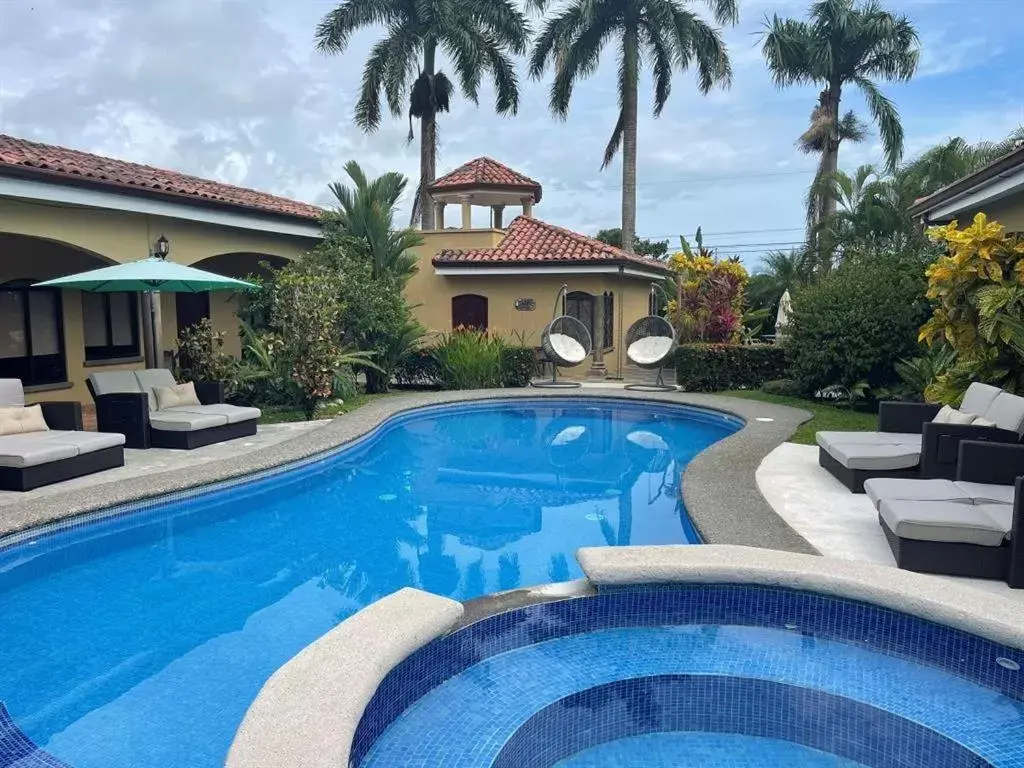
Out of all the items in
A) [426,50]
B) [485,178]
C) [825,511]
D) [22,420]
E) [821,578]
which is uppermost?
[426,50]

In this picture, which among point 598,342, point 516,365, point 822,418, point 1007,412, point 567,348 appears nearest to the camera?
point 1007,412

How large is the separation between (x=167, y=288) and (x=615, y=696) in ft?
32.4

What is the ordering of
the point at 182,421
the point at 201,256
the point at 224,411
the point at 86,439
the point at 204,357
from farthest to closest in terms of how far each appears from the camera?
1. the point at 201,256
2. the point at 204,357
3. the point at 224,411
4. the point at 182,421
5. the point at 86,439

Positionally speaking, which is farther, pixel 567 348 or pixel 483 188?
pixel 483 188

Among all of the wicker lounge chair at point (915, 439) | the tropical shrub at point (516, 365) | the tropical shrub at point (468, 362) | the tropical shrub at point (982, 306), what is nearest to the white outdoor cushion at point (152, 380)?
the tropical shrub at point (468, 362)

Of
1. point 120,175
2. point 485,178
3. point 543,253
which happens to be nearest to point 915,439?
point 120,175

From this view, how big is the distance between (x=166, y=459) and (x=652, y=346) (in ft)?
38.8

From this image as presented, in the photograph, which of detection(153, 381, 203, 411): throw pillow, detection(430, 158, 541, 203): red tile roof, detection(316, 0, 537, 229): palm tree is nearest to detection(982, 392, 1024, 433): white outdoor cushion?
detection(153, 381, 203, 411): throw pillow

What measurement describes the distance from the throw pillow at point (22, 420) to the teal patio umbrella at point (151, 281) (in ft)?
6.57

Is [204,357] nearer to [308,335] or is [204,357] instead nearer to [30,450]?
[308,335]

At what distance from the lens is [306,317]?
12.7m

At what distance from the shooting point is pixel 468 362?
17062 millimetres

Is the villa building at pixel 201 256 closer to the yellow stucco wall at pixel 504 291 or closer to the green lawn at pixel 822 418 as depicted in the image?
the yellow stucco wall at pixel 504 291

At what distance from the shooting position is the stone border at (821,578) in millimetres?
4273
